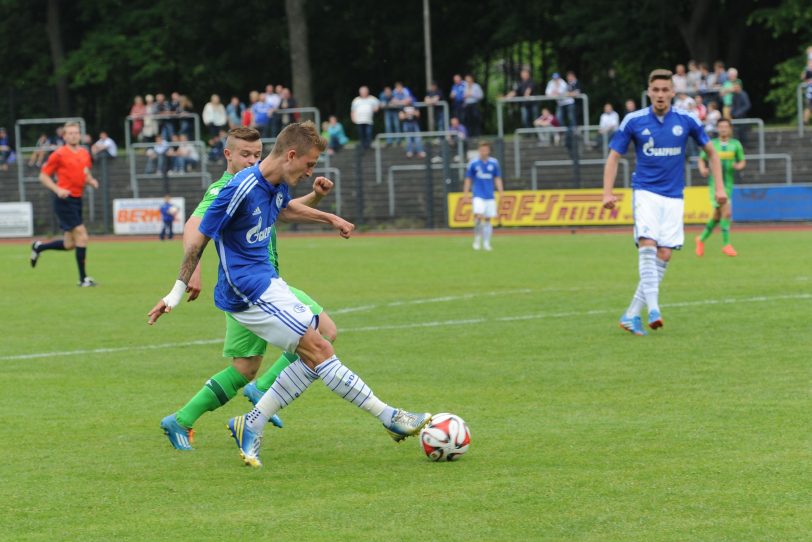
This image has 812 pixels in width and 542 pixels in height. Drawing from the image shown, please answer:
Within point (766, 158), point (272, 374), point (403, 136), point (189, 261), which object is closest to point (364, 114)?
point (403, 136)

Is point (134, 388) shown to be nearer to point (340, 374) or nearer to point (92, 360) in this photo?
point (92, 360)

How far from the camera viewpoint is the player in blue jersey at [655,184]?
39.8ft

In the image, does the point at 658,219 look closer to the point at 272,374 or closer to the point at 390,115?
the point at 272,374

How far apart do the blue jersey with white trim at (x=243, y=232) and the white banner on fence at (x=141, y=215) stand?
2825 cm

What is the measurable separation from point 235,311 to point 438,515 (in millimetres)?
1827

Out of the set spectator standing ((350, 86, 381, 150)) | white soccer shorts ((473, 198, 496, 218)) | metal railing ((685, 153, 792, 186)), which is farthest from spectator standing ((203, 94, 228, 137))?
white soccer shorts ((473, 198, 496, 218))

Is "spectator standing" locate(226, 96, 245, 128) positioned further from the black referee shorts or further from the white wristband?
the white wristband

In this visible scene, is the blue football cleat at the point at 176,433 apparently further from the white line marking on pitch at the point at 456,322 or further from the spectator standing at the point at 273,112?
the spectator standing at the point at 273,112

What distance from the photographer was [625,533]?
5.62m

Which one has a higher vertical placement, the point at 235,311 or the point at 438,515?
the point at 235,311

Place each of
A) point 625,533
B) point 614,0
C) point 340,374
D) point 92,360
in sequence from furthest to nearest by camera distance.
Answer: point 614,0, point 92,360, point 340,374, point 625,533

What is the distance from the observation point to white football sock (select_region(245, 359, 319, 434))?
728 cm

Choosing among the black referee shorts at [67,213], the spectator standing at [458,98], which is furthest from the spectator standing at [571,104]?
the black referee shorts at [67,213]

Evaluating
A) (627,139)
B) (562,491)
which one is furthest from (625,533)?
(627,139)
